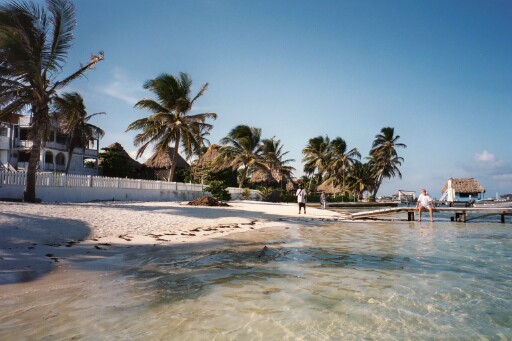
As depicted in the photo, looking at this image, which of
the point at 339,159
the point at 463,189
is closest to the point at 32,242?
the point at 339,159

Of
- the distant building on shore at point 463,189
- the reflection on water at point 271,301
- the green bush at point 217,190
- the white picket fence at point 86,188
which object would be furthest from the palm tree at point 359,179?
the reflection on water at point 271,301

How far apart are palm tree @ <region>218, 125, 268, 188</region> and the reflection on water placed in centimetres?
2836

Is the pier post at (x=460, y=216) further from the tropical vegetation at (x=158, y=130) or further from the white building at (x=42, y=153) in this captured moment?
the white building at (x=42, y=153)

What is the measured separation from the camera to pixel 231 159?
118ft

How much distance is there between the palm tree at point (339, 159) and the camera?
46.8 m

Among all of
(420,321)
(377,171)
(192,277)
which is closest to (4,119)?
(192,277)

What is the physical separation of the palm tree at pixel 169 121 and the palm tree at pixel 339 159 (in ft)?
87.3

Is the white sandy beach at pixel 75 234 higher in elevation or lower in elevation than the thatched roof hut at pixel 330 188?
lower

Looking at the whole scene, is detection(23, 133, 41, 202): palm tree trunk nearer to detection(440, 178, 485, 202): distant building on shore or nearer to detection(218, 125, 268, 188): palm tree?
detection(218, 125, 268, 188): palm tree

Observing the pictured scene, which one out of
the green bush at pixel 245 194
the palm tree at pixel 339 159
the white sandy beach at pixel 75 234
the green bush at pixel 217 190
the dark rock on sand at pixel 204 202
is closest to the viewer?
the white sandy beach at pixel 75 234

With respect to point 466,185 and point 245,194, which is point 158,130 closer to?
point 245,194

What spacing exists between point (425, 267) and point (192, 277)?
14.4 ft

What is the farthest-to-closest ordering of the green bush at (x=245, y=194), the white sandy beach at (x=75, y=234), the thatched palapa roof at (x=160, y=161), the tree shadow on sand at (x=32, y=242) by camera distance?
the thatched palapa roof at (x=160, y=161) → the green bush at (x=245, y=194) → the white sandy beach at (x=75, y=234) → the tree shadow on sand at (x=32, y=242)

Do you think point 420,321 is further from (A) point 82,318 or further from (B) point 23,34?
(B) point 23,34
